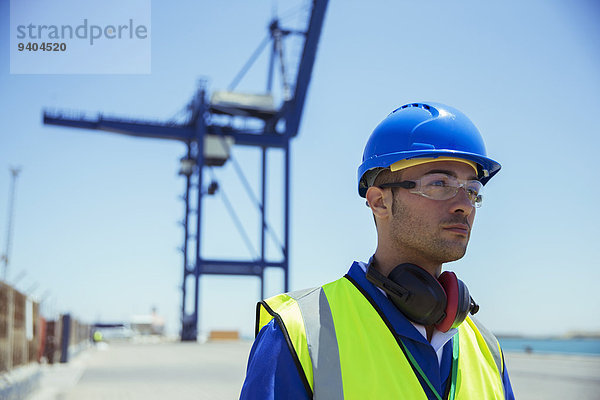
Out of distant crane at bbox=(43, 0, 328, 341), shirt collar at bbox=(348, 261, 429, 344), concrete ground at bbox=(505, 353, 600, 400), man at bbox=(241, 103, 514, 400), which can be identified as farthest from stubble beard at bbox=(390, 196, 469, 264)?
distant crane at bbox=(43, 0, 328, 341)

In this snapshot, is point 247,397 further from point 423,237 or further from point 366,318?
point 423,237

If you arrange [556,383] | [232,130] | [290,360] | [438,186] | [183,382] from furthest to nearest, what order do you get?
[232,130] → [183,382] → [556,383] → [438,186] → [290,360]

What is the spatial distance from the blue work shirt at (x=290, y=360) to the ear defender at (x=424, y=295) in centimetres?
3

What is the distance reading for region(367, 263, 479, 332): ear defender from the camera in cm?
162

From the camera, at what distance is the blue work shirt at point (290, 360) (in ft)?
4.60

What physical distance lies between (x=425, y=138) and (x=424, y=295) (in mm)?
471

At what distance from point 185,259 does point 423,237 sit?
29861 millimetres

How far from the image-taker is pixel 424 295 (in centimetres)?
161

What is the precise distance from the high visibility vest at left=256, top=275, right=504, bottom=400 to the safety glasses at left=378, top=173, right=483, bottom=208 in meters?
0.33

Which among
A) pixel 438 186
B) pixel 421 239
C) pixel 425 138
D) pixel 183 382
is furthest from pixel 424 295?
pixel 183 382

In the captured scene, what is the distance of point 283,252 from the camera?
93.4 feet

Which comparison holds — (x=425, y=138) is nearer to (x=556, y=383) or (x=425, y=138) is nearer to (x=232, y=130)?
(x=556, y=383)

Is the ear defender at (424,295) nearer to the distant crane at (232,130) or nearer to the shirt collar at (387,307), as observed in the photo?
the shirt collar at (387,307)

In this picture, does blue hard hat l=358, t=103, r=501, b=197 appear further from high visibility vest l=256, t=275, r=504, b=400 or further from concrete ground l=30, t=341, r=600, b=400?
concrete ground l=30, t=341, r=600, b=400
